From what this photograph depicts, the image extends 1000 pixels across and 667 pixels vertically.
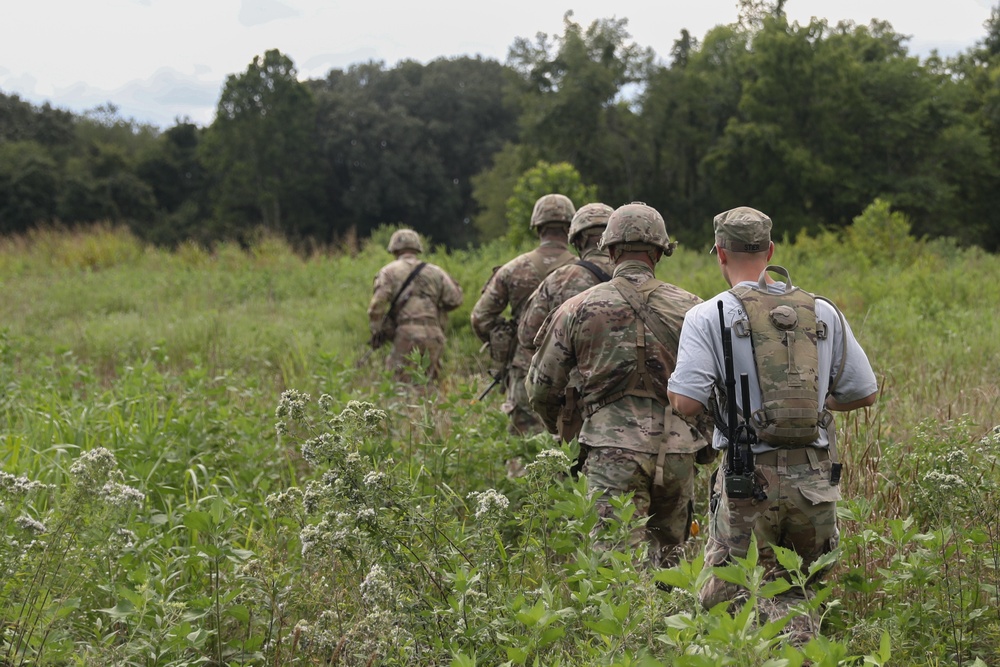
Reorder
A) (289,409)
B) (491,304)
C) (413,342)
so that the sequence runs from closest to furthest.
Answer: (289,409)
(491,304)
(413,342)

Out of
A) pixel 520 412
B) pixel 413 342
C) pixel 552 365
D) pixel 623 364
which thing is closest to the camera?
pixel 623 364

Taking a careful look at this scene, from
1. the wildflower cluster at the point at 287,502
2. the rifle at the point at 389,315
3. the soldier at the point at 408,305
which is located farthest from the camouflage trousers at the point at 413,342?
the wildflower cluster at the point at 287,502

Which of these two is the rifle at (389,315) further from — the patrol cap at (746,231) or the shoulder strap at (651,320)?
the patrol cap at (746,231)

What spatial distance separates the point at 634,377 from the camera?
152 inches

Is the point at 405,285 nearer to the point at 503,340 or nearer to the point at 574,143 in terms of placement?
the point at 503,340

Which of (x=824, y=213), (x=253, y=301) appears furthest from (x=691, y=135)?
(x=253, y=301)

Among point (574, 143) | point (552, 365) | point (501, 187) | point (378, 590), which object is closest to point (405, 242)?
Result: point (552, 365)

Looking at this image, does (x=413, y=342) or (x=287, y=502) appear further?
(x=413, y=342)

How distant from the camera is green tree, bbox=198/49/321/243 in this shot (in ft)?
143

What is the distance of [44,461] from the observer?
4.98m

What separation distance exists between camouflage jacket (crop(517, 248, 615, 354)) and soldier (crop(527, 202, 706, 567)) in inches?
28.4

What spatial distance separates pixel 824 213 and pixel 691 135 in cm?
704

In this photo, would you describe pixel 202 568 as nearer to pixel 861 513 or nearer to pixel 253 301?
pixel 861 513

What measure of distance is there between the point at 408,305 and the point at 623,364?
4.57 meters
